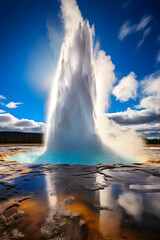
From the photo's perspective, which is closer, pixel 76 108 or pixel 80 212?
pixel 80 212

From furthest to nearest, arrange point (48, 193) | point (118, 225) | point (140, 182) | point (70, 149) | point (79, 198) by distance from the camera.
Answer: point (70, 149), point (140, 182), point (48, 193), point (79, 198), point (118, 225)

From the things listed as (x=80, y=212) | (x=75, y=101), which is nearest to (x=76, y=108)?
(x=75, y=101)

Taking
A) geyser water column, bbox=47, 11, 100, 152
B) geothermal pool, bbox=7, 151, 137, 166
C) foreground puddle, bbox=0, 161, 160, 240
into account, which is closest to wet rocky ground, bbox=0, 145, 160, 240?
foreground puddle, bbox=0, 161, 160, 240

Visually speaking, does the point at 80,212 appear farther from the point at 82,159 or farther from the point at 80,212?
the point at 82,159

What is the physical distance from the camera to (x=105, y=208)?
8.68ft

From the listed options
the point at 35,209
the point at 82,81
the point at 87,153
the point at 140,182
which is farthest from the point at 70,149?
the point at 35,209

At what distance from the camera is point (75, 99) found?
530 inches

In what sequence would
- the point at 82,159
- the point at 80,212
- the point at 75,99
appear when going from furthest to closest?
the point at 75,99
the point at 82,159
the point at 80,212

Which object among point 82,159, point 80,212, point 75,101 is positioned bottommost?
point 80,212

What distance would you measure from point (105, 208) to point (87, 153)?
885cm

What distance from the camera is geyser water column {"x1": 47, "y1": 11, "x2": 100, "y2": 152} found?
507 inches

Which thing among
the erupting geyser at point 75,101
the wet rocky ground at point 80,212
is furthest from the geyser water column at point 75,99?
the wet rocky ground at point 80,212

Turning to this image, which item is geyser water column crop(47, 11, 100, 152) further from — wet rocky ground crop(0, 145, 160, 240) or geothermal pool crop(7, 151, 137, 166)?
wet rocky ground crop(0, 145, 160, 240)

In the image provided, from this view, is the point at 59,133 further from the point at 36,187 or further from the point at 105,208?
the point at 105,208
